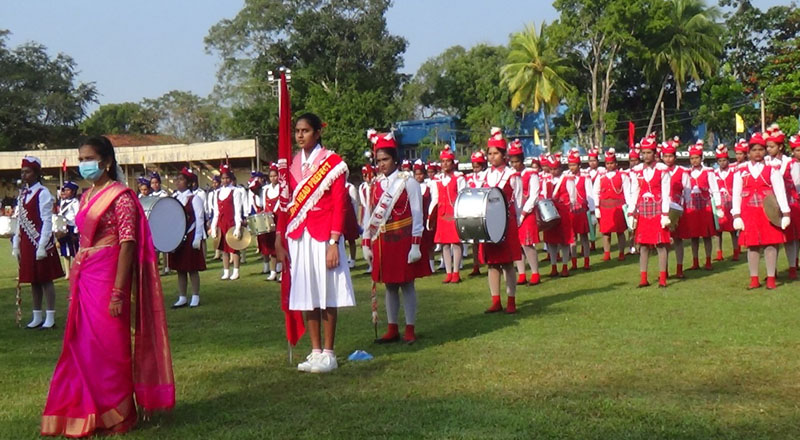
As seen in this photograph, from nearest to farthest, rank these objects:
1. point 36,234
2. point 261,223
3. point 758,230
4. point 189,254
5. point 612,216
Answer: point 36,234
point 758,230
point 189,254
point 261,223
point 612,216

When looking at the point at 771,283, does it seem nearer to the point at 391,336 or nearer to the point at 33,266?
the point at 391,336

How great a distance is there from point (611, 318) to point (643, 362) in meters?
2.47

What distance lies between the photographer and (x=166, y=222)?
1196cm

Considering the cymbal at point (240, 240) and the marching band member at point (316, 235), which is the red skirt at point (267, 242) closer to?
the cymbal at point (240, 240)

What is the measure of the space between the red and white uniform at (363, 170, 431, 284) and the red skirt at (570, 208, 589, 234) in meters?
7.75

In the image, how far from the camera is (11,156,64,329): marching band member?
1016 cm

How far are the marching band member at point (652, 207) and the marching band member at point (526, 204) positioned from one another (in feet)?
4.80

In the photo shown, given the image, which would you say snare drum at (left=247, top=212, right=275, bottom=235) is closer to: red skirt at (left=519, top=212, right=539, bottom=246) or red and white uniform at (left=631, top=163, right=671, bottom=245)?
red skirt at (left=519, top=212, right=539, bottom=246)

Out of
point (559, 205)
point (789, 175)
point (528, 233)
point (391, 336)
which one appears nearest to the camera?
point (391, 336)

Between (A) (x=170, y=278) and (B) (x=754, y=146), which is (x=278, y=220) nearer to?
(B) (x=754, y=146)

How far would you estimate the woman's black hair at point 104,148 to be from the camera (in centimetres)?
593

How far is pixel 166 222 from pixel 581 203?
26.4 ft

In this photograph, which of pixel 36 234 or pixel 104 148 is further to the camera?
pixel 36 234

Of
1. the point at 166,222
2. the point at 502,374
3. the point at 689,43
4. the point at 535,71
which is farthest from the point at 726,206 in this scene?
the point at 689,43
